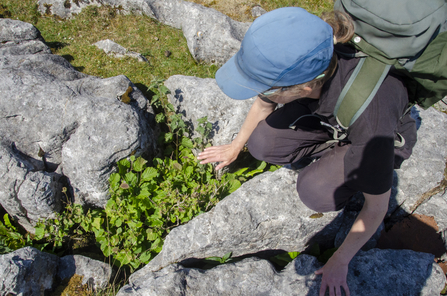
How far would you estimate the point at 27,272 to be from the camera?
2.78 m

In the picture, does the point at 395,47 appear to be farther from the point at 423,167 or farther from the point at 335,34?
the point at 423,167

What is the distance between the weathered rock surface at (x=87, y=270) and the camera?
3.05 metres

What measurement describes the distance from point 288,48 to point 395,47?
675mm

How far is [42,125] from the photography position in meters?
3.44

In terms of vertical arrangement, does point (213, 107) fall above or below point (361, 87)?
below

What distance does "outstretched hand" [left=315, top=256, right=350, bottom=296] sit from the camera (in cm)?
248

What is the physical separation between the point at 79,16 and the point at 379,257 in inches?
249

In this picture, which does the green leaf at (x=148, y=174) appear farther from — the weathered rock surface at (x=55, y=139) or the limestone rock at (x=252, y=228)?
the limestone rock at (x=252, y=228)

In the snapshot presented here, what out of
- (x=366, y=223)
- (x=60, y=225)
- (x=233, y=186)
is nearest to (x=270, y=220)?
(x=233, y=186)

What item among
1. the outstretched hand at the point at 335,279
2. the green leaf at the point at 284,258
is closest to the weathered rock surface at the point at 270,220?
the green leaf at the point at 284,258

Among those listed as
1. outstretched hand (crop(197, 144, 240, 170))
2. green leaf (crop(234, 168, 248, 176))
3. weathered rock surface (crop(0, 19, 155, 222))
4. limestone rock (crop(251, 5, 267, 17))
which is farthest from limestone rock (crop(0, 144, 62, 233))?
limestone rock (crop(251, 5, 267, 17))

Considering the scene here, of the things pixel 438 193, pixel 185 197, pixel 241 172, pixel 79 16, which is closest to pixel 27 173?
pixel 185 197

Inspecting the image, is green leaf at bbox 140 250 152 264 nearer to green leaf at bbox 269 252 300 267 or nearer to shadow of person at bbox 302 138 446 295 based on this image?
green leaf at bbox 269 252 300 267

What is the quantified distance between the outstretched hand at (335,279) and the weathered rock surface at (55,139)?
2.45m
